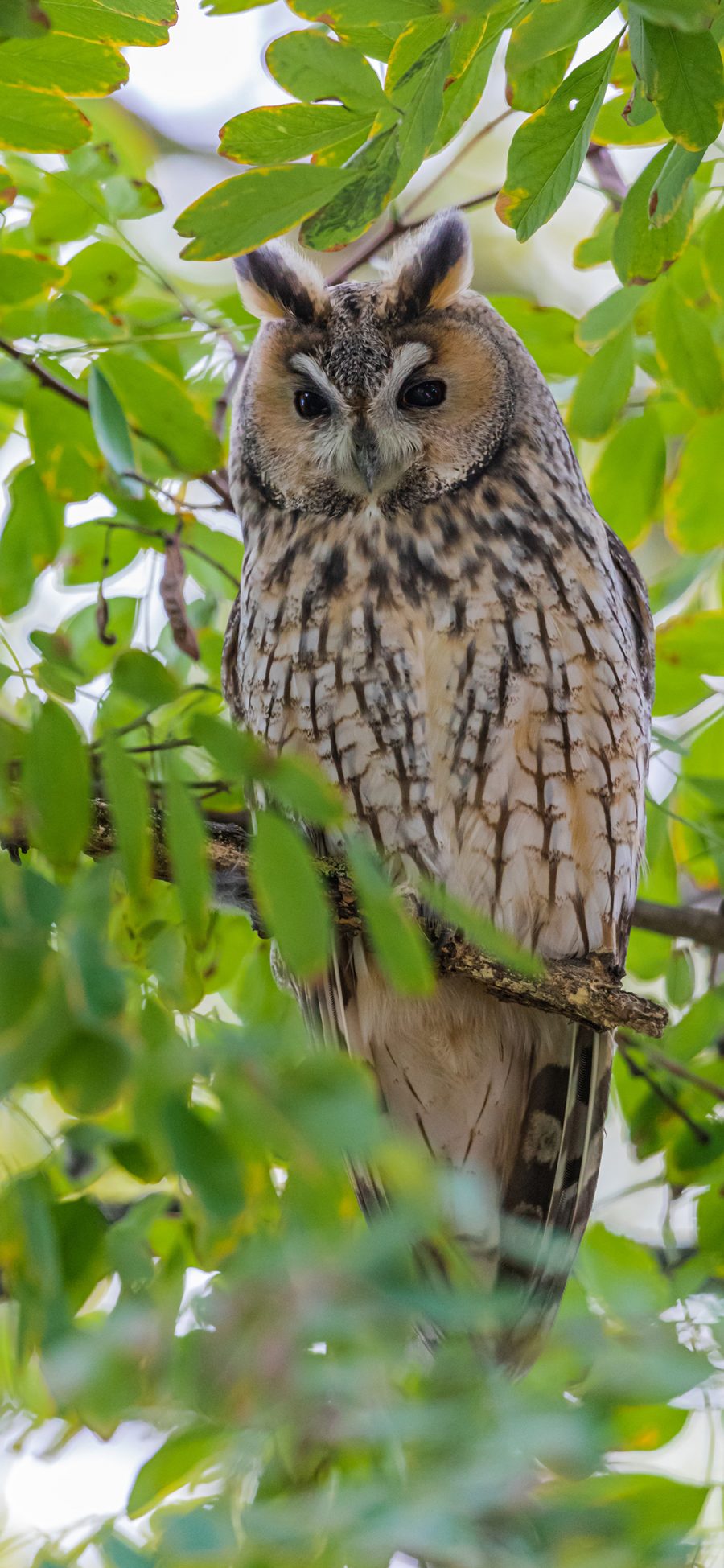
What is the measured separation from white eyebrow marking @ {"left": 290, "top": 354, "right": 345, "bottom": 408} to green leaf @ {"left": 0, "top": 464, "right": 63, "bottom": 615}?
1.50 feet

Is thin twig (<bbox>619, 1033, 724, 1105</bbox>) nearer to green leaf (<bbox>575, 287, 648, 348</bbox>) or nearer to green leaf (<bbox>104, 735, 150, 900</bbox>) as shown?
green leaf (<bbox>575, 287, 648, 348</bbox>)

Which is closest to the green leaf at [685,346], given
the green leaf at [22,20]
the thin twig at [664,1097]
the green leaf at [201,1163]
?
the thin twig at [664,1097]

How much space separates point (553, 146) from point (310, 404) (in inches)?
40.1

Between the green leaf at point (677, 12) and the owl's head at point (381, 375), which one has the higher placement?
the owl's head at point (381, 375)

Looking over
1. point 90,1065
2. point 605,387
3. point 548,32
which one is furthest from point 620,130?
point 90,1065

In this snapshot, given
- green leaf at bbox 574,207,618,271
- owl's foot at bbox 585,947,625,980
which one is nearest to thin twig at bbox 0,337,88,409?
green leaf at bbox 574,207,618,271

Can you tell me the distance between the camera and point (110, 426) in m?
1.57

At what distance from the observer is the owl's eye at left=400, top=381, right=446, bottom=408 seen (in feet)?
6.49

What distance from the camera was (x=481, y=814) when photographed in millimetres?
1924

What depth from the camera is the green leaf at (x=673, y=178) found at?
1097 mm

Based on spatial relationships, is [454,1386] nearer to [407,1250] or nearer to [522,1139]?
[407,1250]

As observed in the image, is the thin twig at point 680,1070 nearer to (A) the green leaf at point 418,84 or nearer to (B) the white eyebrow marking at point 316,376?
(B) the white eyebrow marking at point 316,376

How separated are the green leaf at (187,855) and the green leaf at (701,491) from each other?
4.43 ft

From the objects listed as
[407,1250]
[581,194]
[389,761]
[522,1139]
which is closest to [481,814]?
[389,761]
